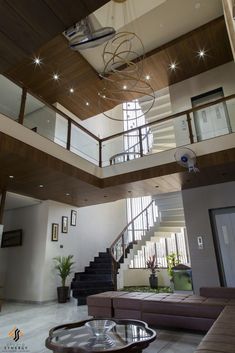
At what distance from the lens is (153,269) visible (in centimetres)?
876

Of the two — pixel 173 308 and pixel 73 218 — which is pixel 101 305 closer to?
pixel 173 308

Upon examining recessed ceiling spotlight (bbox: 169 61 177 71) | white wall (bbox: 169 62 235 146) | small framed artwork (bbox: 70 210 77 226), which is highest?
recessed ceiling spotlight (bbox: 169 61 177 71)

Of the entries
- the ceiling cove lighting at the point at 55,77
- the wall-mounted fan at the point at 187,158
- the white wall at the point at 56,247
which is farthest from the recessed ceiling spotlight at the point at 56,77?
the wall-mounted fan at the point at 187,158

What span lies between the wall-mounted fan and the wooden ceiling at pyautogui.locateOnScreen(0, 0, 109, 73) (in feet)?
13.3

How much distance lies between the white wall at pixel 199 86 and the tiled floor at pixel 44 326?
4.28 metres

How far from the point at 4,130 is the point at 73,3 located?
3454 millimetres

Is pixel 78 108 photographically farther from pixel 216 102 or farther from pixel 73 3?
pixel 73 3

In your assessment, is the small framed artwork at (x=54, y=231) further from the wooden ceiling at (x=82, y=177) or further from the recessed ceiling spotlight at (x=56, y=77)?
the recessed ceiling spotlight at (x=56, y=77)

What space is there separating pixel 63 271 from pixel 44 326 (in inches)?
104

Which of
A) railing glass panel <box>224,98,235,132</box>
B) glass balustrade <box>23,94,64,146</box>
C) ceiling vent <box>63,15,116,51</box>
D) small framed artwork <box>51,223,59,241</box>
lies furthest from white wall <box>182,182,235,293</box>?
ceiling vent <box>63,15,116,51</box>

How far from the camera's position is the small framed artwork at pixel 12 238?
7.78 metres

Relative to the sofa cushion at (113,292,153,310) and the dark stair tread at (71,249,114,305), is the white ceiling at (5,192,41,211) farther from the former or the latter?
the sofa cushion at (113,292,153,310)

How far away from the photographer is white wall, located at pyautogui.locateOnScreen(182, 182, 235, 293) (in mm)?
6047

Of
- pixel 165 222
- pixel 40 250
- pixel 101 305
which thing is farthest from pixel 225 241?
pixel 40 250
